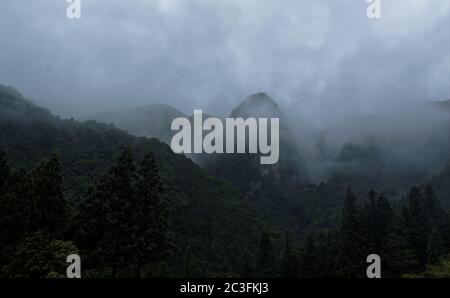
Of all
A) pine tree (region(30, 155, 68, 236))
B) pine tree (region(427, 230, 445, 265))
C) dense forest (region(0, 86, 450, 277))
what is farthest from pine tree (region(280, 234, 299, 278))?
pine tree (region(30, 155, 68, 236))

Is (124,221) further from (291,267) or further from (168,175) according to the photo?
(168,175)

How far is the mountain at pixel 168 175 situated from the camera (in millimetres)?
95438

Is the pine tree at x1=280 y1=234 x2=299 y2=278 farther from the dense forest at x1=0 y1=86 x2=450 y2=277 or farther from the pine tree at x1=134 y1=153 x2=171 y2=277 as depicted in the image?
the pine tree at x1=134 y1=153 x2=171 y2=277

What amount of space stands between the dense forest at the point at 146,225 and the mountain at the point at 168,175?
0.43m

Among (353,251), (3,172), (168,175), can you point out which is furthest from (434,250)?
(168,175)

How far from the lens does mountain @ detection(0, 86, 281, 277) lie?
9544 centimetres

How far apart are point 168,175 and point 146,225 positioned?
3622 inches

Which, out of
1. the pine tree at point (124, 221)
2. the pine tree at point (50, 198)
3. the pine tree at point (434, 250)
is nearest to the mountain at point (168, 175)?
the pine tree at point (434, 250)

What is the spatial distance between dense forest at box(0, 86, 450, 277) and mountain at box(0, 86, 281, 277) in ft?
1.39

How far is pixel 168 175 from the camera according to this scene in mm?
126062

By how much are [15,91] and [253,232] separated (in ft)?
353

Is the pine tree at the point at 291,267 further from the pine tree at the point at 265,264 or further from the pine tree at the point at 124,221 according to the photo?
the pine tree at the point at 124,221
